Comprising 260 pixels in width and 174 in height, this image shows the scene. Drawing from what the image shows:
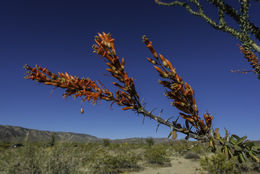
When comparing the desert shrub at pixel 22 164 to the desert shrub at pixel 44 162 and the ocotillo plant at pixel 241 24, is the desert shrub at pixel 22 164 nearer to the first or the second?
the desert shrub at pixel 44 162

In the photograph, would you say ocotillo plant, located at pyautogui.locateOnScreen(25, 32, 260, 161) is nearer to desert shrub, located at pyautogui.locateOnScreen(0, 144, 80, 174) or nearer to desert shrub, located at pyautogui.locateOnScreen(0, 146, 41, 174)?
desert shrub, located at pyautogui.locateOnScreen(0, 144, 80, 174)

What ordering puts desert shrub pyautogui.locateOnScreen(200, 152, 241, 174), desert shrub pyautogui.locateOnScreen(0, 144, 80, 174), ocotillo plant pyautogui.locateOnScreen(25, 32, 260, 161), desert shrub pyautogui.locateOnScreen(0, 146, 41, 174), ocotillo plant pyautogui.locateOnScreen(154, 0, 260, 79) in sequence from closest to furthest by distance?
ocotillo plant pyautogui.locateOnScreen(25, 32, 260, 161) → ocotillo plant pyautogui.locateOnScreen(154, 0, 260, 79) → desert shrub pyautogui.locateOnScreen(0, 144, 80, 174) → desert shrub pyautogui.locateOnScreen(0, 146, 41, 174) → desert shrub pyautogui.locateOnScreen(200, 152, 241, 174)

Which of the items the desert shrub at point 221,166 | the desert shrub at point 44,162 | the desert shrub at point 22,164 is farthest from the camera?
the desert shrub at point 221,166

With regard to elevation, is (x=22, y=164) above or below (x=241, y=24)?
below

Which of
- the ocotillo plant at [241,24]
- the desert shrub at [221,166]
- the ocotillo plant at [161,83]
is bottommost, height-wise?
the desert shrub at [221,166]

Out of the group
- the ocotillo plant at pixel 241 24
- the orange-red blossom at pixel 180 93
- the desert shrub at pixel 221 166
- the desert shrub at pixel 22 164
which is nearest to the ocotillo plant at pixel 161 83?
the orange-red blossom at pixel 180 93

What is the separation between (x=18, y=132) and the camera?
9306cm

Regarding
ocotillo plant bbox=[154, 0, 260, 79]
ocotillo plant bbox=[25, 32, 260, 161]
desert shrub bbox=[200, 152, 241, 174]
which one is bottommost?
desert shrub bbox=[200, 152, 241, 174]

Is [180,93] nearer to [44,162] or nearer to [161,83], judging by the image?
[161,83]

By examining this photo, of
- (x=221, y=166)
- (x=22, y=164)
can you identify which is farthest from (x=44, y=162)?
(x=221, y=166)

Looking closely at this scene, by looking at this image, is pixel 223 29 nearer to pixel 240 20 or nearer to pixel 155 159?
pixel 240 20

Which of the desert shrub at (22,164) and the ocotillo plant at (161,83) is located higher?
the ocotillo plant at (161,83)

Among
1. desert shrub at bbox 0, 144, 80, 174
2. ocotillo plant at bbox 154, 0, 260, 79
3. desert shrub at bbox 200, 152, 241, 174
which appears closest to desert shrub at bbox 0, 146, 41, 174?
desert shrub at bbox 0, 144, 80, 174

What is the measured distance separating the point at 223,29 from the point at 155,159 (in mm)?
14212
